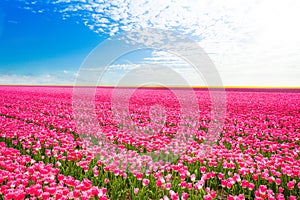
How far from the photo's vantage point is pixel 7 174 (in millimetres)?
4199

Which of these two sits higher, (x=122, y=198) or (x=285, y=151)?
(x=285, y=151)

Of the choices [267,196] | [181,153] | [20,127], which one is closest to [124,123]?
[20,127]

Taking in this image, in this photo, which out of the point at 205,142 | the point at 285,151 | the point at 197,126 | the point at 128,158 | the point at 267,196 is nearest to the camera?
the point at 267,196

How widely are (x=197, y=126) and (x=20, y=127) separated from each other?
5946mm

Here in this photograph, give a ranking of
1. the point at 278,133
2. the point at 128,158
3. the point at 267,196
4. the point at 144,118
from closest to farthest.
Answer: the point at 267,196 < the point at 128,158 < the point at 278,133 < the point at 144,118

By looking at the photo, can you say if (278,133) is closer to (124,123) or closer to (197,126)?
(197,126)

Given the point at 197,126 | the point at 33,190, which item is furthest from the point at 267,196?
the point at 197,126

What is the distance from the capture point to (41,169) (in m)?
4.32

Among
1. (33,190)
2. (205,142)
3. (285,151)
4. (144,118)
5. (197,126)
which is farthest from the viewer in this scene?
(144,118)

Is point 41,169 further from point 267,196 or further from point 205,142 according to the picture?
point 205,142

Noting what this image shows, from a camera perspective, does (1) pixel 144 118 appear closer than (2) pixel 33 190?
No

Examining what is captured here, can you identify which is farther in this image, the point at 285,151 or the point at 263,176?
the point at 285,151

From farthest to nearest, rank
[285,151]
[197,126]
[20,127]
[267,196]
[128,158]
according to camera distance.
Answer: [197,126], [20,127], [285,151], [128,158], [267,196]

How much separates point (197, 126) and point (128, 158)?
4893mm
